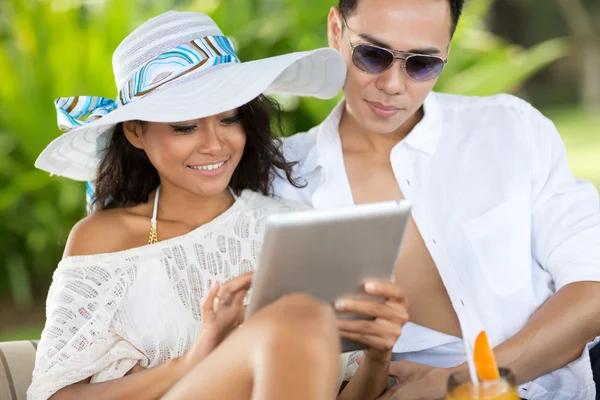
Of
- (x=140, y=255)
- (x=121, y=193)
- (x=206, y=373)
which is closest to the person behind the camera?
(x=206, y=373)

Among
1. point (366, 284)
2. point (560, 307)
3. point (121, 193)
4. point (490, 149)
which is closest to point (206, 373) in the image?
point (366, 284)

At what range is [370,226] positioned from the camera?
A: 6.72 ft

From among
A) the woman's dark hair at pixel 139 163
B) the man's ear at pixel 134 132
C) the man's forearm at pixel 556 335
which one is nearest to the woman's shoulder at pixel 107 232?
the woman's dark hair at pixel 139 163

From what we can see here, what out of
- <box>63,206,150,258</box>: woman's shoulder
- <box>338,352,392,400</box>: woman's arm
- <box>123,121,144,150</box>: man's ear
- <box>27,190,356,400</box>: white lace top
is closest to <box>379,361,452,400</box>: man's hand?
<box>338,352,392,400</box>: woman's arm

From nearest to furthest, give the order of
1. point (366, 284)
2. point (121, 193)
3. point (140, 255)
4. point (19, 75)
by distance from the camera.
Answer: point (366, 284), point (140, 255), point (121, 193), point (19, 75)

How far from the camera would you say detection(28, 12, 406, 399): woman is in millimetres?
2447

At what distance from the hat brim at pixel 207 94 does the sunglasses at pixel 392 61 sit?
67 mm

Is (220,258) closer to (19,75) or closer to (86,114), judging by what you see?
(86,114)

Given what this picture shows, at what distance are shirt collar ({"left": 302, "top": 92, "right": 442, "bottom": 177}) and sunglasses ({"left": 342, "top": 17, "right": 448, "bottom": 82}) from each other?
0.20 m

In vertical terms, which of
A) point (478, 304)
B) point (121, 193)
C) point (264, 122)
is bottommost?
point (478, 304)

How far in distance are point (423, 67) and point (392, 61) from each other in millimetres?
103

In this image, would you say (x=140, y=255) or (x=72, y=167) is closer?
(x=140, y=255)

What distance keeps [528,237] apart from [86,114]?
1446 mm

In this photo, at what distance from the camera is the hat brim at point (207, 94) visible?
8.23 feet
